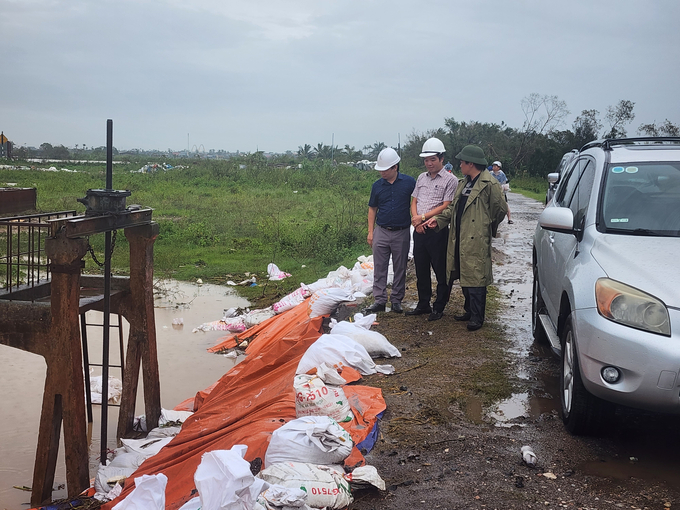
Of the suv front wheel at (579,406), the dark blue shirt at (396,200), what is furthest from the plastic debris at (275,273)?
the suv front wheel at (579,406)

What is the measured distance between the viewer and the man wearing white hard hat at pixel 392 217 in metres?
7.20

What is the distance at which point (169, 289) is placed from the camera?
11.1 metres

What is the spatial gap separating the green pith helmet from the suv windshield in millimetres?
1818

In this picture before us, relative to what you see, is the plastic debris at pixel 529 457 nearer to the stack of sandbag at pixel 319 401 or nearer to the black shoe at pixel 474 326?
the stack of sandbag at pixel 319 401

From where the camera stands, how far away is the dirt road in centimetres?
342

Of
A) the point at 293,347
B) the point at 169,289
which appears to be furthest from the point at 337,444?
the point at 169,289

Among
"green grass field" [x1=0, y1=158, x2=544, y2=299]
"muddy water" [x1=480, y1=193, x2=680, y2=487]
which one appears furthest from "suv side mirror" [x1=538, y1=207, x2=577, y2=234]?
"green grass field" [x1=0, y1=158, x2=544, y2=299]

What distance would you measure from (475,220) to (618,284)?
2779 mm

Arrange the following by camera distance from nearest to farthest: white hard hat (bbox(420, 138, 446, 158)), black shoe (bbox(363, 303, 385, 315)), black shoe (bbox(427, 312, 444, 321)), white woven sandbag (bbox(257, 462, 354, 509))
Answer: white woven sandbag (bbox(257, 462, 354, 509))
white hard hat (bbox(420, 138, 446, 158))
black shoe (bbox(427, 312, 444, 321))
black shoe (bbox(363, 303, 385, 315))

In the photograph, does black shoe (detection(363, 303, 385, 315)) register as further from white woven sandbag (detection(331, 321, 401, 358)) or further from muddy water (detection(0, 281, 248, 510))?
muddy water (detection(0, 281, 248, 510))

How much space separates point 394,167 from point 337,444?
13.6 feet

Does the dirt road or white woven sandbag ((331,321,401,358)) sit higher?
white woven sandbag ((331,321,401,358))

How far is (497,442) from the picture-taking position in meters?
4.08

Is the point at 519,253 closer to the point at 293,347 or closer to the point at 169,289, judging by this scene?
the point at 169,289
